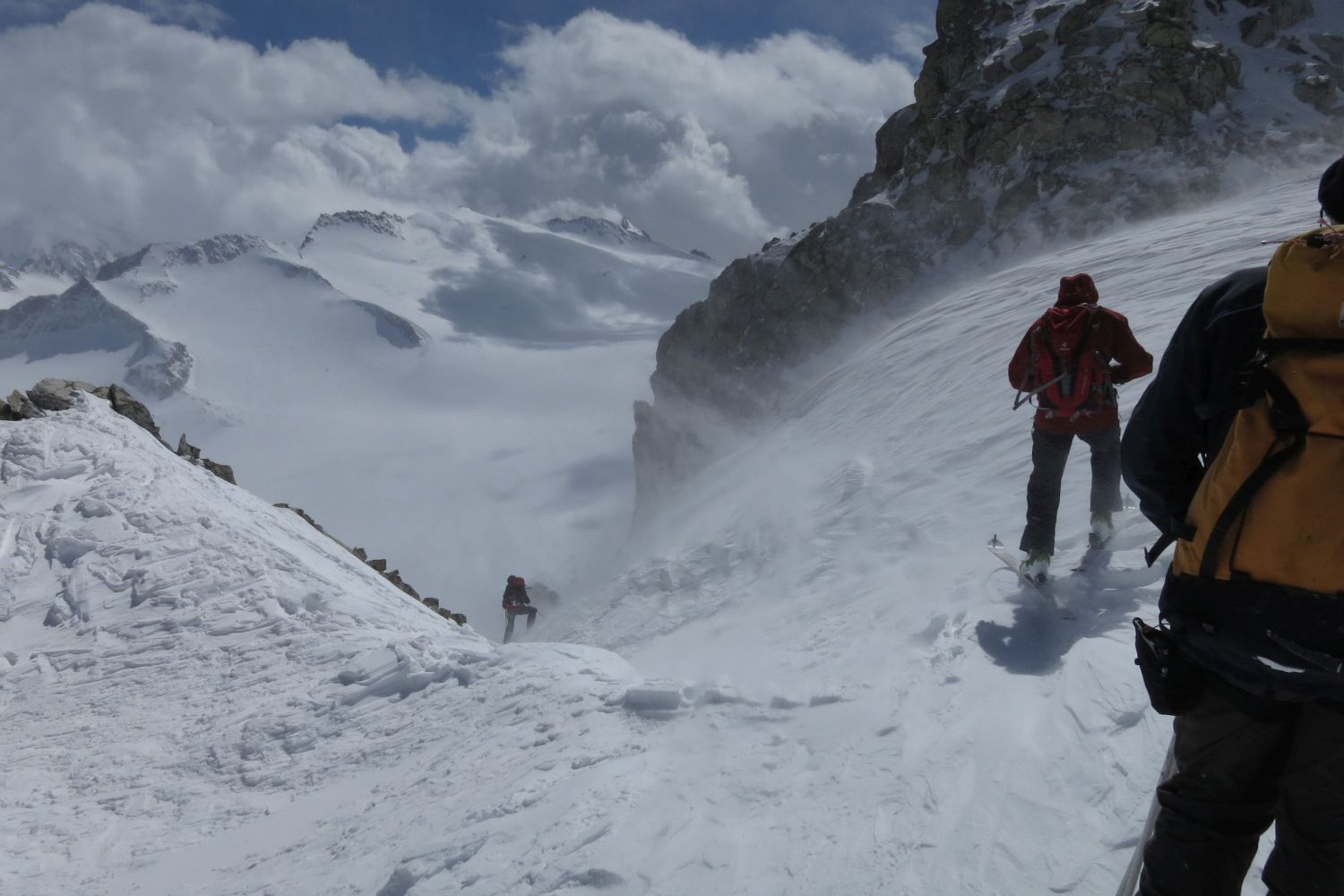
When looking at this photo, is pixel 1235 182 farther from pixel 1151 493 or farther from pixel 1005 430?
pixel 1151 493

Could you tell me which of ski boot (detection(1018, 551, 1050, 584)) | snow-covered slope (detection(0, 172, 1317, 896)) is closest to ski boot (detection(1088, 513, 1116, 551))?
snow-covered slope (detection(0, 172, 1317, 896))

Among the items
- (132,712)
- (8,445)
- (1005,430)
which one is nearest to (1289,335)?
(132,712)

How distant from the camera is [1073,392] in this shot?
19.5ft

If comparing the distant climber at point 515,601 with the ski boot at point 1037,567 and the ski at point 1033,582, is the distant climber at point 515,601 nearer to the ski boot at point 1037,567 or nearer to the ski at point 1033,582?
the ski at point 1033,582

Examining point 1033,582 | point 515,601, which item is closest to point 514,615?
point 515,601

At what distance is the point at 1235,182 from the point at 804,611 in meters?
26.7

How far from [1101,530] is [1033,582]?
75 cm

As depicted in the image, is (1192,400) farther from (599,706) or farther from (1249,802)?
(599,706)

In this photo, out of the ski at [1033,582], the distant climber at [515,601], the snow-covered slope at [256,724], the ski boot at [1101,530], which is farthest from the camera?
the distant climber at [515,601]

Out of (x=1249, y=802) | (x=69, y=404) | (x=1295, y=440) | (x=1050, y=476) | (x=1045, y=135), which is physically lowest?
(x=1050, y=476)

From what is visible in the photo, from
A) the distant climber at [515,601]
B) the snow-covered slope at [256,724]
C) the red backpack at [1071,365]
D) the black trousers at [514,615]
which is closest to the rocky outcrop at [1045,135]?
the black trousers at [514,615]

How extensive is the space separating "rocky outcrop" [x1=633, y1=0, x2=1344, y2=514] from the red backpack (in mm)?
25460

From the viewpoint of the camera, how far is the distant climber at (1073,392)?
5809mm

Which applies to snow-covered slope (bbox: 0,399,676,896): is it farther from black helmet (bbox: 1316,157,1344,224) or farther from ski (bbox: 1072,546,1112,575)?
black helmet (bbox: 1316,157,1344,224)
